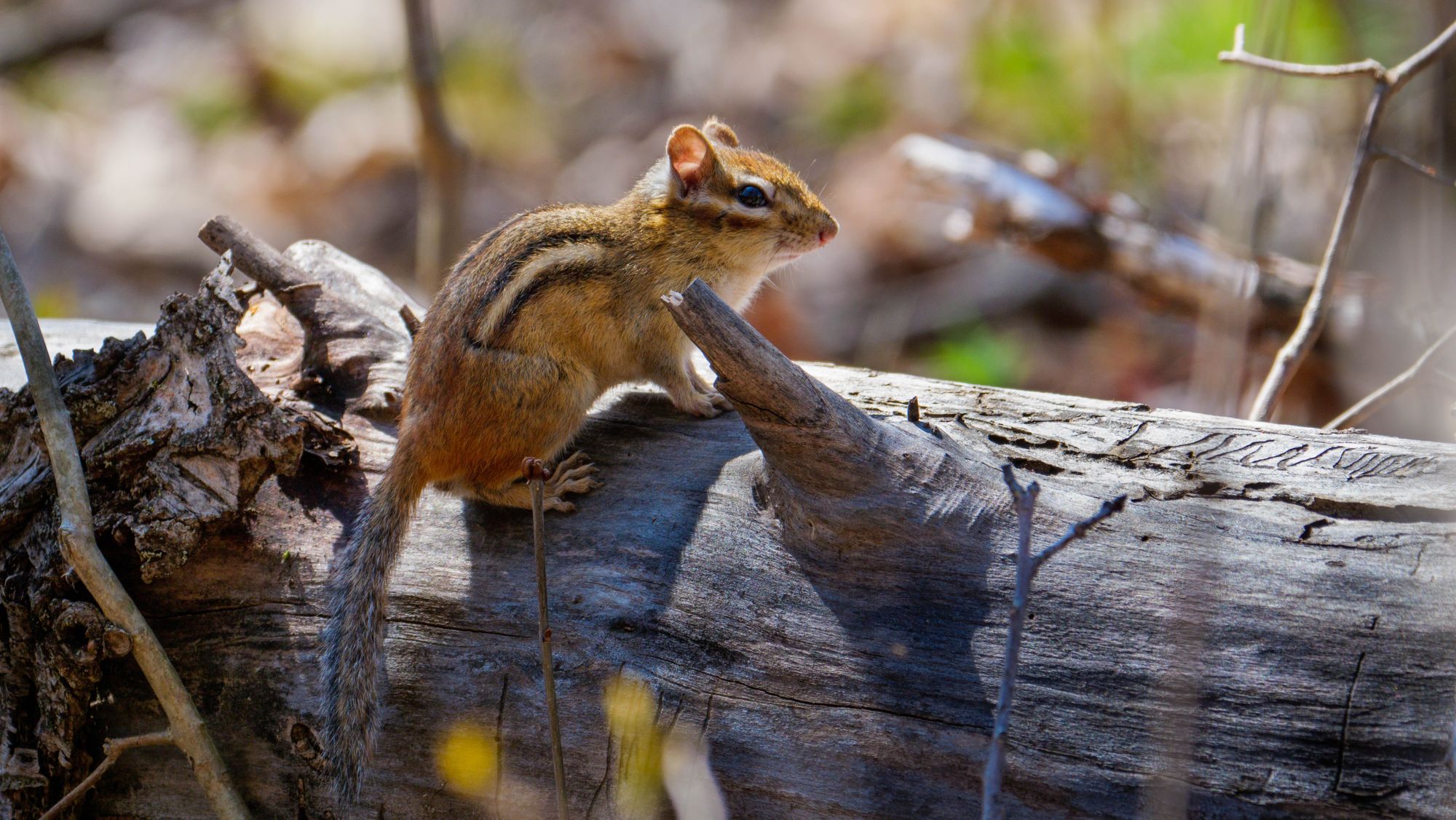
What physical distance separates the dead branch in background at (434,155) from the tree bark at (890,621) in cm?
313

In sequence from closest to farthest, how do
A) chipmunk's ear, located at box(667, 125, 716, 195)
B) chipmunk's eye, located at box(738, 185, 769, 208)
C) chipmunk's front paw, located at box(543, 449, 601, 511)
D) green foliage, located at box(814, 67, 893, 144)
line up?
chipmunk's front paw, located at box(543, 449, 601, 511), chipmunk's ear, located at box(667, 125, 716, 195), chipmunk's eye, located at box(738, 185, 769, 208), green foliage, located at box(814, 67, 893, 144)

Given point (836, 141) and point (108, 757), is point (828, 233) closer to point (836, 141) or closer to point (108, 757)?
point (108, 757)

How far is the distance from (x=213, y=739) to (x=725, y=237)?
88.7 inches

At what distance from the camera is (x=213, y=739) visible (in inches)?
107

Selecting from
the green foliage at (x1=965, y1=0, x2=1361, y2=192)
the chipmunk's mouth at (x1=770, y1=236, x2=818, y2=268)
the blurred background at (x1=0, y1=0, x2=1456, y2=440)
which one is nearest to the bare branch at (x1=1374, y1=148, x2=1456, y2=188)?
the blurred background at (x1=0, y1=0, x2=1456, y2=440)

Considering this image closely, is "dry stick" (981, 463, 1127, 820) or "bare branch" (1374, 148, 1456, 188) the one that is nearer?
"dry stick" (981, 463, 1127, 820)

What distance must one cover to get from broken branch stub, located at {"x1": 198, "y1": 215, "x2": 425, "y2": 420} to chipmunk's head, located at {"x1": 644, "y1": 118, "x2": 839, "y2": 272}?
103cm

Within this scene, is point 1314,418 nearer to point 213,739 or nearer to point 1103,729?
point 1103,729

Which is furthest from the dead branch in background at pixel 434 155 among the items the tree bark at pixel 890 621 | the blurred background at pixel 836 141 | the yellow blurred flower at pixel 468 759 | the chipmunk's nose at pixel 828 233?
the yellow blurred flower at pixel 468 759

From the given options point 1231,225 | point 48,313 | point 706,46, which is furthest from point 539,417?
point 706,46

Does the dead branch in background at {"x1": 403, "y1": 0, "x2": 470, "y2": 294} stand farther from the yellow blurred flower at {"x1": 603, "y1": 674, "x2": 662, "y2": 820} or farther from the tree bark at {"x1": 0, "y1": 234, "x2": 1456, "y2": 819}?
the yellow blurred flower at {"x1": 603, "y1": 674, "x2": 662, "y2": 820}

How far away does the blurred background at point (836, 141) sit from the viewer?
5.37 m

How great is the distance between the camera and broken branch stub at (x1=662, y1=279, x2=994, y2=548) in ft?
7.77

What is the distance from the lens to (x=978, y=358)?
667 centimetres
